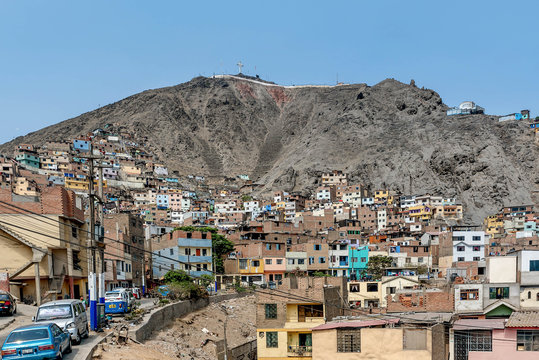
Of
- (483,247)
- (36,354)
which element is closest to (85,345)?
(36,354)

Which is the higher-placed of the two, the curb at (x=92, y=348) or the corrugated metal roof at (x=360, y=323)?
the curb at (x=92, y=348)

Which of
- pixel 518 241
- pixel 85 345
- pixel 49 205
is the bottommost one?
pixel 518 241

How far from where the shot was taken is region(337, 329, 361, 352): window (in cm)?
3053

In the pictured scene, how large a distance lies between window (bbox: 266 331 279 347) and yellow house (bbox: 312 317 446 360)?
607 cm

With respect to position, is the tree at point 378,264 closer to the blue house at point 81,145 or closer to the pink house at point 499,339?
the pink house at point 499,339

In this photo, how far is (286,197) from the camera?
6358 inches

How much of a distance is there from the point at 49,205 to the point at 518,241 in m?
78.3

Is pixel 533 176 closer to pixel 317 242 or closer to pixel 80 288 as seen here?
pixel 317 242

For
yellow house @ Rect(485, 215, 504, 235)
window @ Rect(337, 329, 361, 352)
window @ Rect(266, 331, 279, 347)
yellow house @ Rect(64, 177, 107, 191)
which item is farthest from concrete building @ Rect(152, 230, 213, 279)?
yellow house @ Rect(64, 177, 107, 191)

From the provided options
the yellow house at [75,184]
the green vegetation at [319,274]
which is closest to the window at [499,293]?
the green vegetation at [319,274]

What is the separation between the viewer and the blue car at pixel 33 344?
17266mm

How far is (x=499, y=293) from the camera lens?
36562mm

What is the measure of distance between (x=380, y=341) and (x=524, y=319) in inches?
292

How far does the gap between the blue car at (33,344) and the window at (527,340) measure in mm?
21984
